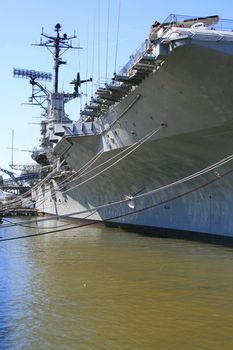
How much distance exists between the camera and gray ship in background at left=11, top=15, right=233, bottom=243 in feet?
33.2

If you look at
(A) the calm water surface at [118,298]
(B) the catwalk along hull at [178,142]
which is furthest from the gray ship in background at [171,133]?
(A) the calm water surface at [118,298]

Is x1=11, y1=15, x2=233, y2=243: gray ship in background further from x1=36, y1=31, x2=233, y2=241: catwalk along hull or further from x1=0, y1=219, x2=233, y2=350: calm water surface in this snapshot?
x1=0, y1=219, x2=233, y2=350: calm water surface

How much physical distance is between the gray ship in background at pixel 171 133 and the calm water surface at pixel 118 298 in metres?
1.25

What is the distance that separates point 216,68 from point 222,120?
4.64ft

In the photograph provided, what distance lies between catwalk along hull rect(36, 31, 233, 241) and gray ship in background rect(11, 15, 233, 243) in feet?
0.07

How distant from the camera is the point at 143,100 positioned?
40.5ft

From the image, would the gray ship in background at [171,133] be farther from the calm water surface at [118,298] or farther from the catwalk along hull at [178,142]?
the calm water surface at [118,298]

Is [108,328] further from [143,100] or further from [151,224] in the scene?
[151,224]

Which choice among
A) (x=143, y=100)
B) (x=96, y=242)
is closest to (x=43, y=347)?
(x=143, y=100)

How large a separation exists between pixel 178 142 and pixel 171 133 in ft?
1.28

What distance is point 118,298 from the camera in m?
8.17

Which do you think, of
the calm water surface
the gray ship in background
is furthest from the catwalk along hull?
the calm water surface

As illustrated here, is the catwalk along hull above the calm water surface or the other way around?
above

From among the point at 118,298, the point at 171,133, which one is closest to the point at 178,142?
the point at 171,133
